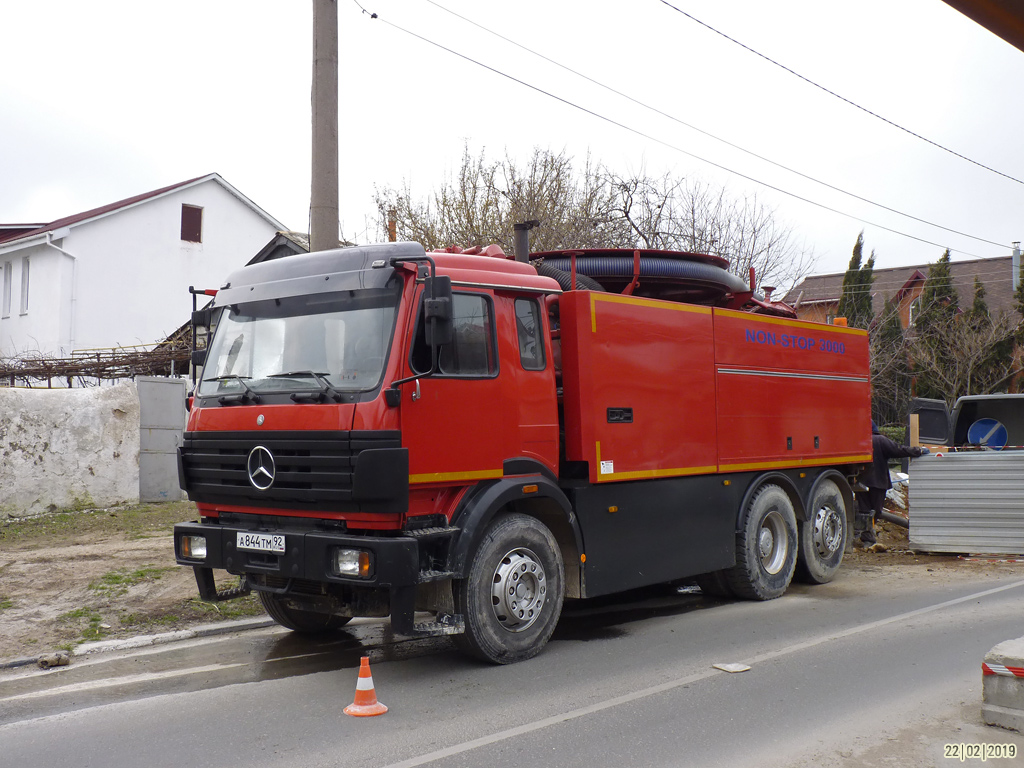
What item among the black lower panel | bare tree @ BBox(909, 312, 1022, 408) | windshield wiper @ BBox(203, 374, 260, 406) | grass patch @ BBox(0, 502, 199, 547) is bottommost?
grass patch @ BBox(0, 502, 199, 547)

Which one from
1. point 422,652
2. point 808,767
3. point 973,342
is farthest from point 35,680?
point 973,342

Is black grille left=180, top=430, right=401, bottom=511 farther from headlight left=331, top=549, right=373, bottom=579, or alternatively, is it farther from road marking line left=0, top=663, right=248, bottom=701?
road marking line left=0, top=663, right=248, bottom=701

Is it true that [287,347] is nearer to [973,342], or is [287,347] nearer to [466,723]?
[466,723]

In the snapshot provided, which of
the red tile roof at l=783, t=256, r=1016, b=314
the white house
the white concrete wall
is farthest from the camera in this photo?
the red tile roof at l=783, t=256, r=1016, b=314

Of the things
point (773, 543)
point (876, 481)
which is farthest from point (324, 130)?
point (876, 481)

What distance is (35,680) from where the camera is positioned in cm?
623

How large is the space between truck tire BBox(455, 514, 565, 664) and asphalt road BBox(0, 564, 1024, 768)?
0.20m

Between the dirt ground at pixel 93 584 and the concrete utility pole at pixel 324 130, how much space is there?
348cm

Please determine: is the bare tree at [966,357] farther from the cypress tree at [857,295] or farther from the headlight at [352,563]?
the headlight at [352,563]

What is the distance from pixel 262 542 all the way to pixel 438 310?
6.56 ft

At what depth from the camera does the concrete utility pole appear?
8.65 meters

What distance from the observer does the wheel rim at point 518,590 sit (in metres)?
6.31

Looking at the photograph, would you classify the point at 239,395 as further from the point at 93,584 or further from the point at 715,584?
the point at 715,584

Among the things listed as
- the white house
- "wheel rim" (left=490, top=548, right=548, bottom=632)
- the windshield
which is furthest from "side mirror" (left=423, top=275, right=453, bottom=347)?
the white house
